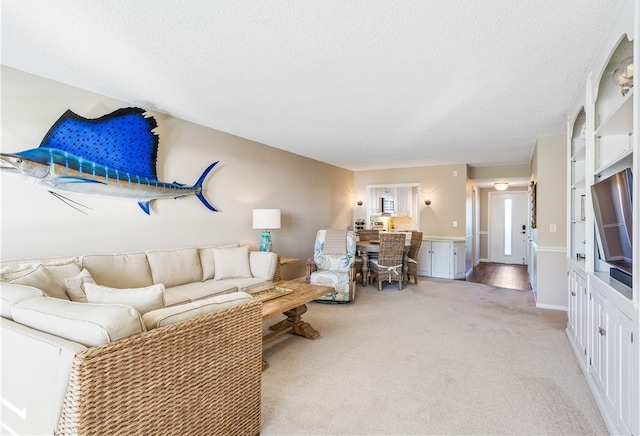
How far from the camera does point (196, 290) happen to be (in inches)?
133

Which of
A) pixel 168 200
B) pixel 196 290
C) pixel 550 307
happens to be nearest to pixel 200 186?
pixel 168 200

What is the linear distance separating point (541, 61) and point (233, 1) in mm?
2308

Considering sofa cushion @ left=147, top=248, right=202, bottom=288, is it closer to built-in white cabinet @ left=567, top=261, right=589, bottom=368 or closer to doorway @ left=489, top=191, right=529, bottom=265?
built-in white cabinet @ left=567, top=261, right=589, bottom=368

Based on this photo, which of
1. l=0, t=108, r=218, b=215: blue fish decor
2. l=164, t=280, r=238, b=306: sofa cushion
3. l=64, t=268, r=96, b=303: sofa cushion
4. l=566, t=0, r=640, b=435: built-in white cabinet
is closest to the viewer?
l=566, t=0, r=640, b=435: built-in white cabinet

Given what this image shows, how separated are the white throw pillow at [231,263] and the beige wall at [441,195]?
15.2 feet

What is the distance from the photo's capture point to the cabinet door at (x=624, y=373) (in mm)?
1566

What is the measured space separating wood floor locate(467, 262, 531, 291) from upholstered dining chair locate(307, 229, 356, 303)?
10.3ft

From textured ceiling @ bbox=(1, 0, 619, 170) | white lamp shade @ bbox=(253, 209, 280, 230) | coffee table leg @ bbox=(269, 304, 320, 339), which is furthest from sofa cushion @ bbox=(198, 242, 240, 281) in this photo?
textured ceiling @ bbox=(1, 0, 619, 170)

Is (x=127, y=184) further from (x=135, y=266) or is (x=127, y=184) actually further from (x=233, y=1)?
(x=233, y=1)

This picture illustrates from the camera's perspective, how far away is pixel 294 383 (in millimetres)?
2445

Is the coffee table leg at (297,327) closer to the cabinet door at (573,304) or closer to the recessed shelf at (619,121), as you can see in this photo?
the cabinet door at (573,304)

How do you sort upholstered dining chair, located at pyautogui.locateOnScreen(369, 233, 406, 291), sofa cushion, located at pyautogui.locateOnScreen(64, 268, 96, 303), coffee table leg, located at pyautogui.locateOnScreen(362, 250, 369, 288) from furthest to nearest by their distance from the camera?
coffee table leg, located at pyautogui.locateOnScreen(362, 250, 369, 288) → upholstered dining chair, located at pyautogui.locateOnScreen(369, 233, 406, 291) → sofa cushion, located at pyautogui.locateOnScreen(64, 268, 96, 303)

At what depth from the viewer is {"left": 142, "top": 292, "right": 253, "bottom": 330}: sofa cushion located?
55.8 inches

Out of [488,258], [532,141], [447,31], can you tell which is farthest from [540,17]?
[488,258]
